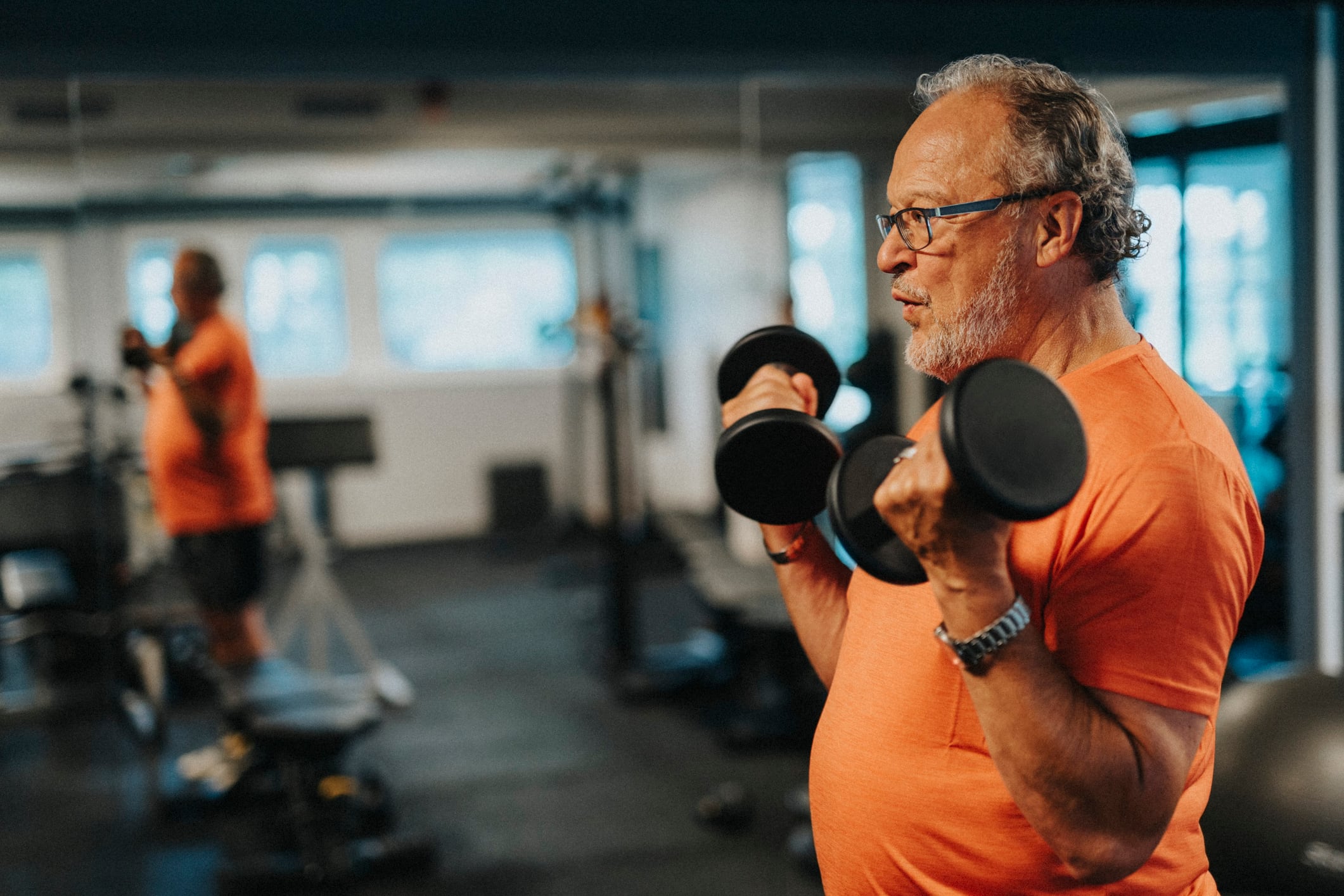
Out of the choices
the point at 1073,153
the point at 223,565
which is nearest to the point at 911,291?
the point at 1073,153

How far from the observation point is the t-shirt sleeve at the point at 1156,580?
0.78 metres

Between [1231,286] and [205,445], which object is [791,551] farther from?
[1231,286]

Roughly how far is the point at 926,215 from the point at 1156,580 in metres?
0.37

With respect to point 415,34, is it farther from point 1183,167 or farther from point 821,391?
point 1183,167

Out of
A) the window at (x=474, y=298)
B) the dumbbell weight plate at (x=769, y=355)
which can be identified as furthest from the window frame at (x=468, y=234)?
the dumbbell weight plate at (x=769, y=355)

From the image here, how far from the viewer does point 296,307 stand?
5.68m

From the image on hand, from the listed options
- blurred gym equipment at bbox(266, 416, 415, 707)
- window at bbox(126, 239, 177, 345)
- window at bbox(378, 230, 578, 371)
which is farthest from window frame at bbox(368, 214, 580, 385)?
window at bbox(126, 239, 177, 345)

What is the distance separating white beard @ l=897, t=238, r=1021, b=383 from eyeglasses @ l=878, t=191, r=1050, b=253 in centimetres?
4

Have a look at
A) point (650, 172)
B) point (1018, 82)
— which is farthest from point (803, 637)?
point (650, 172)

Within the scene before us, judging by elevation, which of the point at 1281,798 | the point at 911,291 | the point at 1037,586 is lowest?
the point at 1281,798

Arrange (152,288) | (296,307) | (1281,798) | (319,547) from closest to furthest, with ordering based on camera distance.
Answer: (1281,798), (152,288), (319,547), (296,307)

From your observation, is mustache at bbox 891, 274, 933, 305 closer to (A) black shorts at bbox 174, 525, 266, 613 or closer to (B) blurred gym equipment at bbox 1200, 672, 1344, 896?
(B) blurred gym equipment at bbox 1200, 672, 1344, 896

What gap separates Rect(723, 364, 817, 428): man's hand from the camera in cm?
123

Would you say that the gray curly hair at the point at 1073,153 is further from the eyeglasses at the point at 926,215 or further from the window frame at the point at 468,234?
the window frame at the point at 468,234
